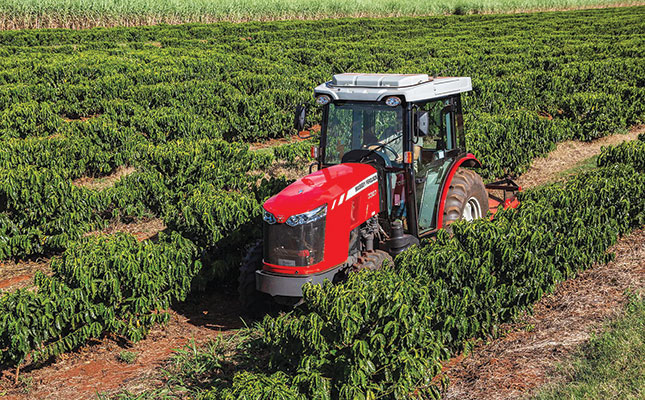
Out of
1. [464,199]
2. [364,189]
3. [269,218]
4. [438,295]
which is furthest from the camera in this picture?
[464,199]

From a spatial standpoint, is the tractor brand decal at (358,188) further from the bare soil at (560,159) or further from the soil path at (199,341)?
the bare soil at (560,159)

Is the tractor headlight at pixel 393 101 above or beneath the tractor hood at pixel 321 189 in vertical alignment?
Answer: above

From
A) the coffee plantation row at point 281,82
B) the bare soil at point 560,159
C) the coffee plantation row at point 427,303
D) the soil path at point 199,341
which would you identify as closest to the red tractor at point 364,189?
the coffee plantation row at point 427,303

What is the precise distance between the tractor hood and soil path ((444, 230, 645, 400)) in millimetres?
2198

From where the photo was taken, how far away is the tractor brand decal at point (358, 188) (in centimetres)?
715

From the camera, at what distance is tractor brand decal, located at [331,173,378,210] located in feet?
23.5

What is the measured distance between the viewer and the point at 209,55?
28.6 meters

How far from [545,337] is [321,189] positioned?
290cm

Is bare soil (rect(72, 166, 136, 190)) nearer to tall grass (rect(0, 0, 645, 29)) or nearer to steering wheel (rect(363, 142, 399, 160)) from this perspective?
steering wheel (rect(363, 142, 399, 160))

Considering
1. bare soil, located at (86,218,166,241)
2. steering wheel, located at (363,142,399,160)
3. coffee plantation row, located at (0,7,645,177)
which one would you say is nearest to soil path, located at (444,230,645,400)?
steering wheel, located at (363,142,399,160)

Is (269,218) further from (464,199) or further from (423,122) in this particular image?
(464,199)

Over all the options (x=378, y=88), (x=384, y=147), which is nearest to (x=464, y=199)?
(x=384, y=147)

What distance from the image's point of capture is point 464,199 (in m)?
8.94

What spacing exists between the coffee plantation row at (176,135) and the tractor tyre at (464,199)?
105 cm
